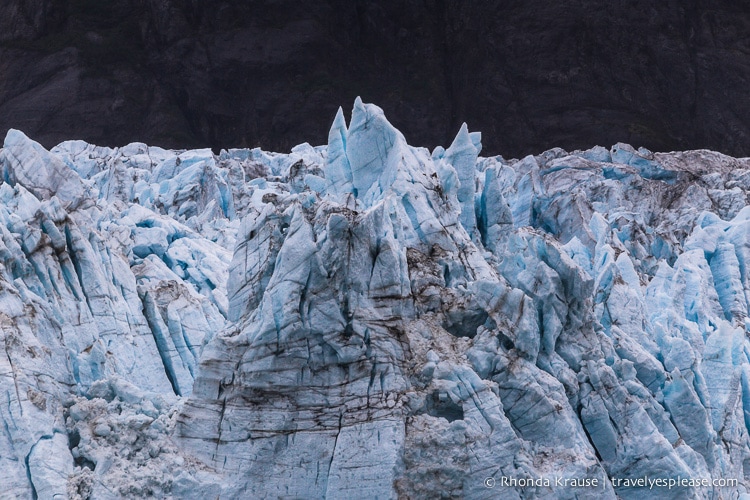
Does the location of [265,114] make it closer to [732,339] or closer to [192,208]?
[192,208]

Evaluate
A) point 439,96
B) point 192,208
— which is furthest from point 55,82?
point 192,208

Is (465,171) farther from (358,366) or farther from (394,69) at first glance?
(394,69)

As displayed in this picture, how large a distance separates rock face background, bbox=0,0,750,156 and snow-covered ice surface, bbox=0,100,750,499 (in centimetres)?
2873

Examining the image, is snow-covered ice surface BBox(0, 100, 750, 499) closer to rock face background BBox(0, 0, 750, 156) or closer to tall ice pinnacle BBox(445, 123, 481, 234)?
tall ice pinnacle BBox(445, 123, 481, 234)

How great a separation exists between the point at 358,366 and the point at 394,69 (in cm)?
3534

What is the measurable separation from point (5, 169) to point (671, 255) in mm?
12569

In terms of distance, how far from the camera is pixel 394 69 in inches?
1679

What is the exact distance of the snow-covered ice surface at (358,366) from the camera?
326 inches

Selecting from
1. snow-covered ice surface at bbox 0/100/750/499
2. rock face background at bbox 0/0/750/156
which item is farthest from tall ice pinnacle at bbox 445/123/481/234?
rock face background at bbox 0/0/750/156

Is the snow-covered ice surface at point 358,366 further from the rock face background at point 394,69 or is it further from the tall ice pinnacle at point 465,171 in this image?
the rock face background at point 394,69

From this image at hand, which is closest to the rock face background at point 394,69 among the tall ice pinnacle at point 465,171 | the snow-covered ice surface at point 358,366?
the tall ice pinnacle at point 465,171

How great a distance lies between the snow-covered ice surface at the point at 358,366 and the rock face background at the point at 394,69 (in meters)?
28.7

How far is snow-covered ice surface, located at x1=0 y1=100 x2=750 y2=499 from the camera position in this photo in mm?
8281

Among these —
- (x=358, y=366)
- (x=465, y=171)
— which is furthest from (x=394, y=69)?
(x=358, y=366)
